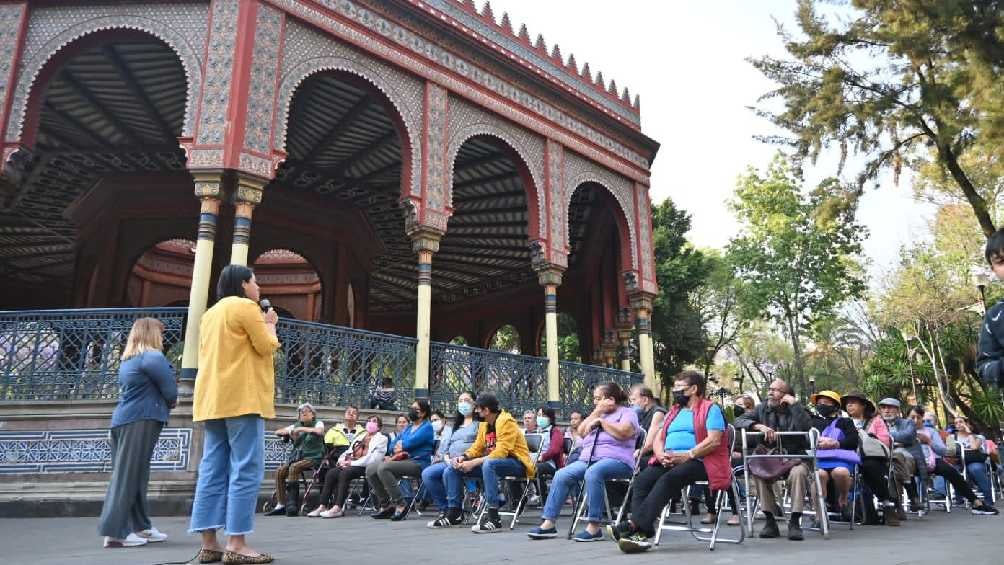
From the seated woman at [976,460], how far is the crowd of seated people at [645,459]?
2cm

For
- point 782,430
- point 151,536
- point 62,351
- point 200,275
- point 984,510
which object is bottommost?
point 984,510

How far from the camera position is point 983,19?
1080 centimetres

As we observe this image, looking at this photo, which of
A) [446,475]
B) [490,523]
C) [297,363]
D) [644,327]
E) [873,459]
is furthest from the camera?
[644,327]

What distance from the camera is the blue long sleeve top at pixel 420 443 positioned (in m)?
7.61

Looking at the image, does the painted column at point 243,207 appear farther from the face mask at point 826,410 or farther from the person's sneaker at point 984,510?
the person's sneaker at point 984,510

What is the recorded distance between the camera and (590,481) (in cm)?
539

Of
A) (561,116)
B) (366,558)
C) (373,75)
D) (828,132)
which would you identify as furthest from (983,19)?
(366,558)

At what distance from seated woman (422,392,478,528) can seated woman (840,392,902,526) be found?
369 centimetres

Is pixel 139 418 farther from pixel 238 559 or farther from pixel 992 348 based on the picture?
pixel 992 348

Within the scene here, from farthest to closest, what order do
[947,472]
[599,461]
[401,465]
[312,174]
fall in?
[312,174]
[947,472]
[401,465]
[599,461]

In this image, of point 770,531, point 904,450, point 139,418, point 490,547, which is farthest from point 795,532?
point 139,418

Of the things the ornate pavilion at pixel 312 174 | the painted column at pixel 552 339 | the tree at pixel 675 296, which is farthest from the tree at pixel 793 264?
the painted column at pixel 552 339

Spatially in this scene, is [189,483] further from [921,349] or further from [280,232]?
[921,349]

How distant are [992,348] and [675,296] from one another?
19.8 m
